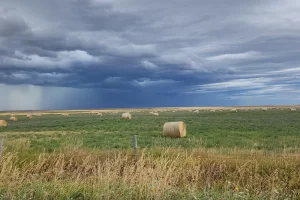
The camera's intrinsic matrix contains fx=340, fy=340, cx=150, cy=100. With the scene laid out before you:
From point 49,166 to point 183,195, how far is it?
663 cm

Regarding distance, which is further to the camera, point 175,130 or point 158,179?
point 175,130

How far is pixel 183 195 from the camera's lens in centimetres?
822

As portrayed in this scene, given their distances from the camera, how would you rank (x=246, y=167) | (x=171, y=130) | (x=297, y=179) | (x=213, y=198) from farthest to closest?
(x=171, y=130), (x=246, y=167), (x=297, y=179), (x=213, y=198)

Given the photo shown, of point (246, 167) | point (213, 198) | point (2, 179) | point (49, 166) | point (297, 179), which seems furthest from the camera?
point (49, 166)

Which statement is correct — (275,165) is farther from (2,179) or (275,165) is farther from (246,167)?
(2,179)

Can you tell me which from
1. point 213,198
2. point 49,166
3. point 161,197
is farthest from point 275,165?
point 49,166

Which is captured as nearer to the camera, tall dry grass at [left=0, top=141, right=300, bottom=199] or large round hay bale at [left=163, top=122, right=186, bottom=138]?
tall dry grass at [left=0, top=141, right=300, bottom=199]

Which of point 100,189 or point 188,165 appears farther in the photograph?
point 188,165

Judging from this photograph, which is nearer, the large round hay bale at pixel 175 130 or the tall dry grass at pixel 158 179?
the tall dry grass at pixel 158 179

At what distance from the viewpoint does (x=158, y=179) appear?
962 centimetres

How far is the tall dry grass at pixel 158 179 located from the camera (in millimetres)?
8406

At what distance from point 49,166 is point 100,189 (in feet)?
16.5

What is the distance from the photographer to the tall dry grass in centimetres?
841

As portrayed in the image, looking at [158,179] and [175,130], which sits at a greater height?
[175,130]
